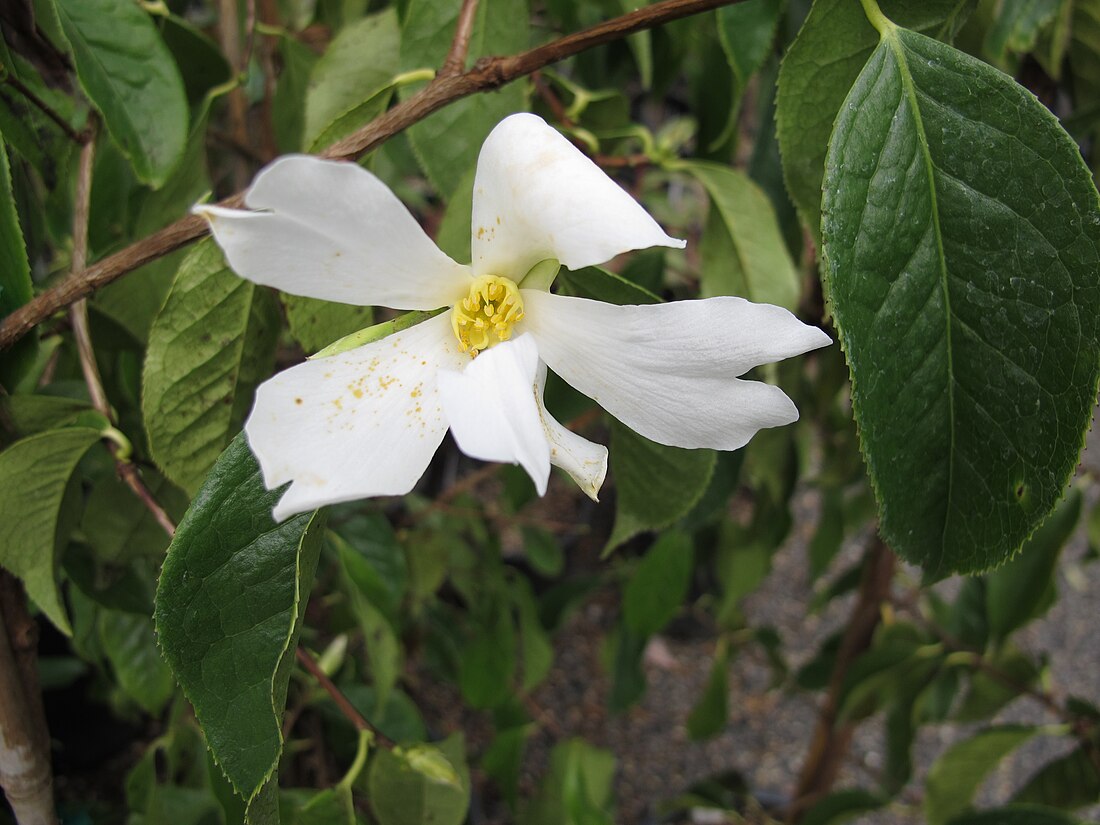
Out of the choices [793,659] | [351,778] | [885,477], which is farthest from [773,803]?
[885,477]

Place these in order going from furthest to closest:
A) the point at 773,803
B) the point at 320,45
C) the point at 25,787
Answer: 1. the point at 773,803
2. the point at 320,45
3. the point at 25,787

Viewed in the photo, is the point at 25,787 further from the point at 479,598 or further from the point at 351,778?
the point at 479,598

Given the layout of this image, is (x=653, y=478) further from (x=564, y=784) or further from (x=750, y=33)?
(x=564, y=784)

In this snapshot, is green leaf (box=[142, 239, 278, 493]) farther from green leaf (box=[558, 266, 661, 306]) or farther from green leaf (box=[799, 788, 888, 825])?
green leaf (box=[799, 788, 888, 825])

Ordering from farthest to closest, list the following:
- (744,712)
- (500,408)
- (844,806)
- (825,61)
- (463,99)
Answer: (744,712), (844,806), (463,99), (825,61), (500,408)

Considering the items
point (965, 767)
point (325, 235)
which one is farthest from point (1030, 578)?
point (325, 235)
